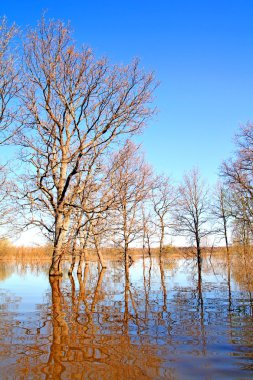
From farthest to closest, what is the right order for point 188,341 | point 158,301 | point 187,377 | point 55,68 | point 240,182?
point 240,182
point 55,68
point 158,301
point 188,341
point 187,377

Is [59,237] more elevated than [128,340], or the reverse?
[59,237]

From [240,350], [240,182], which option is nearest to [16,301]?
[240,350]

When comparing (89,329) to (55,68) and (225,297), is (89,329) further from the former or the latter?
(55,68)

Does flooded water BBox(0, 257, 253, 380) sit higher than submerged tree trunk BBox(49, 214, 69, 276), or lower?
lower

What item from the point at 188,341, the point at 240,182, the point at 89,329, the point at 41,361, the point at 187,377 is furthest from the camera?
the point at 240,182

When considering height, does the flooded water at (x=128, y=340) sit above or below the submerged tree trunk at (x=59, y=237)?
below

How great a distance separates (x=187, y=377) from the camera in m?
3.69

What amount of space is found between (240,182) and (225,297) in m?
18.0

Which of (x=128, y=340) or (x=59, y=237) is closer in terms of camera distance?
(x=128, y=340)

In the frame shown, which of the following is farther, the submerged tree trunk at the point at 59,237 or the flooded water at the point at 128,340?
the submerged tree trunk at the point at 59,237

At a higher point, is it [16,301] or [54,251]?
[54,251]

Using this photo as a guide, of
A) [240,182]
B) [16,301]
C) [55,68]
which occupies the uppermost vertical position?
[55,68]

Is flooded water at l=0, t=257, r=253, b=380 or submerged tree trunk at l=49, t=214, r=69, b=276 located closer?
flooded water at l=0, t=257, r=253, b=380

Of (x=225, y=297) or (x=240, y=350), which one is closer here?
(x=240, y=350)
